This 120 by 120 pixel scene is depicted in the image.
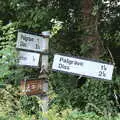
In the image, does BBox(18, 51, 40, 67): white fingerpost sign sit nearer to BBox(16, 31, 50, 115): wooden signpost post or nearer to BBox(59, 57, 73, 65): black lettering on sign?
BBox(16, 31, 50, 115): wooden signpost post

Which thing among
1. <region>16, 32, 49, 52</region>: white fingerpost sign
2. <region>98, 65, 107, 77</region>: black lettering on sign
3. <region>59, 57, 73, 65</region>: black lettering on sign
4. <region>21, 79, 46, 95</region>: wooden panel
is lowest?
<region>21, 79, 46, 95</region>: wooden panel

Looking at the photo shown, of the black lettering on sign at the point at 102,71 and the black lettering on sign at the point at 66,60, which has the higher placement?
the black lettering on sign at the point at 66,60

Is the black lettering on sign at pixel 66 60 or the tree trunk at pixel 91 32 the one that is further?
the tree trunk at pixel 91 32

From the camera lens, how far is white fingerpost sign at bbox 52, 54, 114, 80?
521 cm

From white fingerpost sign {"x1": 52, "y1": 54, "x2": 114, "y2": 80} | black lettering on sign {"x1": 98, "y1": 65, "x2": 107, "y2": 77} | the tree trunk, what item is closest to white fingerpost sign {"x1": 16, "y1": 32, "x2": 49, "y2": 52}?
white fingerpost sign {"x1": 52, "y1": 54, "x2": 114, "y2": 80}

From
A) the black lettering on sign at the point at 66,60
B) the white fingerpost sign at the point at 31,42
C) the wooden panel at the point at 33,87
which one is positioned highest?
the white fingerpost sign at the point at 31,42

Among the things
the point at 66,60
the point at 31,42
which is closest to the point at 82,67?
the point at 66,60

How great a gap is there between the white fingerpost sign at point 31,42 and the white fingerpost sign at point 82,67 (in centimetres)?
26

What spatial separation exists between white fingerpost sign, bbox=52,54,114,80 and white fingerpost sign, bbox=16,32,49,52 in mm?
260

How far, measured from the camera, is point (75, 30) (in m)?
8.89

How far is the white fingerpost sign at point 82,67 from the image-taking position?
5.21 meters

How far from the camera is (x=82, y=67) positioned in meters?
5.26

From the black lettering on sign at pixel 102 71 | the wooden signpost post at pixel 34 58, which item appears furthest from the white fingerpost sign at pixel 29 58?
the black lettering on sign at pixel 102 71

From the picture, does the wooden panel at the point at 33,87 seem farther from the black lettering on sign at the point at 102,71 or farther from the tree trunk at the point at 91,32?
the tree trunk at the point at 91,32
